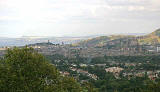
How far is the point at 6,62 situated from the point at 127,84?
151 ft

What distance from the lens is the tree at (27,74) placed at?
26.5 meters

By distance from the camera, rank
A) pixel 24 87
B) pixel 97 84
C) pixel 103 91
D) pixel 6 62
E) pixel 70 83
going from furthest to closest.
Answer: pixel 97 84
pixel 103 91
pixel 70 83
pixel 6 62
pixel 24 87

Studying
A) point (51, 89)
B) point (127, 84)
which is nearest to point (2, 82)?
point (51, 89)

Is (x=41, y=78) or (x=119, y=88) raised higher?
(x=41, y=78)

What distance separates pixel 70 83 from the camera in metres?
32.2

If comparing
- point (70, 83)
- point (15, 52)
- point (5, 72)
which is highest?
point (15, 52)

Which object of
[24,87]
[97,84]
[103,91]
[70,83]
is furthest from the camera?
[97,84]

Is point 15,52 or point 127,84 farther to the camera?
point 127,84

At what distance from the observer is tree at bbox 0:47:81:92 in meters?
26.5

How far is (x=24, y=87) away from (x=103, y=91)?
41.9 meters

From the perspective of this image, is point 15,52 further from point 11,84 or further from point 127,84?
point 127,84

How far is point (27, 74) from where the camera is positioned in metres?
27.5

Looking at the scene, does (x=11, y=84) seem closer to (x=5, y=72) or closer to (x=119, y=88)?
(x=5, y=72)

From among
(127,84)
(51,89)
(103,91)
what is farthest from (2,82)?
(127,84)
